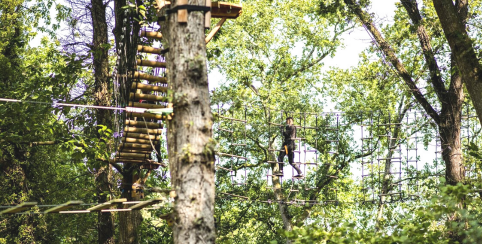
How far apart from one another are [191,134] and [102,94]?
7163 millimetres

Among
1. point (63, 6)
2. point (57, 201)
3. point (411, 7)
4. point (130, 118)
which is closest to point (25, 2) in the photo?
point (63, 6)

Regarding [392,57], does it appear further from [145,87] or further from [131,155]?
[145,87]

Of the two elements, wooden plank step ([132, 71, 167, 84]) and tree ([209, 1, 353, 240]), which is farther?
tree ([209, 1, 353, 240])

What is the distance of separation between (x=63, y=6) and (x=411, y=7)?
25.0 ft

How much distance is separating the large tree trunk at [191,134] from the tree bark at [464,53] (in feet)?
11.2

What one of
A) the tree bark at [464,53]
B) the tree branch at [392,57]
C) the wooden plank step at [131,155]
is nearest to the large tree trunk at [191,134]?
the tree bark at [464,53]

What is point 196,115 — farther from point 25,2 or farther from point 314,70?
point 314,70

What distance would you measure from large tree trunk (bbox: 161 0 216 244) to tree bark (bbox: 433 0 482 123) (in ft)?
11.2

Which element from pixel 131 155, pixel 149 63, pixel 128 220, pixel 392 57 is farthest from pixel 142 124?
pixel 392 57

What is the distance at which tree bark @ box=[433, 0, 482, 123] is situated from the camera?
6.84m

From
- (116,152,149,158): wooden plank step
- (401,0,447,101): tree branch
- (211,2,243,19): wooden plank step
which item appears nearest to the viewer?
(211,2,243,19): wooden plank step

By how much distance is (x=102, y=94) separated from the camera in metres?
11.7

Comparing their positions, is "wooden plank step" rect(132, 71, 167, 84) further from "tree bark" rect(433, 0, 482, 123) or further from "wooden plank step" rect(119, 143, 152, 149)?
"tree bark" rect(433, 0, 482, 123)

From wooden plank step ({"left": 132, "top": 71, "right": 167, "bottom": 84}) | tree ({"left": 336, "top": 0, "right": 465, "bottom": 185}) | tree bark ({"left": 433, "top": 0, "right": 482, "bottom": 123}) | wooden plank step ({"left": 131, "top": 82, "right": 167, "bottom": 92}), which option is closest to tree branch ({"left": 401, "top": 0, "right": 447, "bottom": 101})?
tree ({"left": 336, "top": 0, "right": 465, "bottom": 185})
